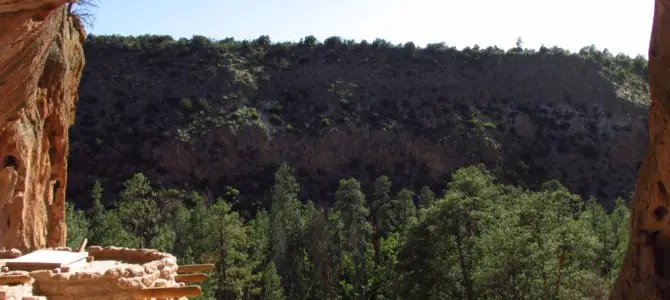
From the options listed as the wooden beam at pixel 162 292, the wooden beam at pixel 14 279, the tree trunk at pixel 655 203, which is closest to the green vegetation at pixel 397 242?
the tree trunk at pixel 655 203

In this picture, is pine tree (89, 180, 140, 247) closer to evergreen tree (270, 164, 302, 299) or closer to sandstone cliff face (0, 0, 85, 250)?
evergreen tree (270, 164, 302, 299)

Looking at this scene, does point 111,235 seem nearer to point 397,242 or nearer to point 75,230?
point 75,230

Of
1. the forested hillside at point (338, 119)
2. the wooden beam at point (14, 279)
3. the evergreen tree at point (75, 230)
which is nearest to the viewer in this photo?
the wooden beam at point (14, 279)

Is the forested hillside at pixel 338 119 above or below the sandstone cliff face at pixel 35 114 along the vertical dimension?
above

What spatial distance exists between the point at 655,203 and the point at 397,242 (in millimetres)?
25404

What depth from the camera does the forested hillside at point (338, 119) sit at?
61.2 m

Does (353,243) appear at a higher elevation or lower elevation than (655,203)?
lower

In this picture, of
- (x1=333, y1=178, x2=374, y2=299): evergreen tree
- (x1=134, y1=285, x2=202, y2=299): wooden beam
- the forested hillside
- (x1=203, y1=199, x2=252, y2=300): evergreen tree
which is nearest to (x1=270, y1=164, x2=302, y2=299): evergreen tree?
(x1=333, y1=178, x2=374, y2=299): evergreen tree

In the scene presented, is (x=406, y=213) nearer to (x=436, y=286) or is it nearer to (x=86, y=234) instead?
(x=436, y=286)

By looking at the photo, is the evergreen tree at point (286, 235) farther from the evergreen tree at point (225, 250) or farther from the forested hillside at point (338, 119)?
the forested hillside at point (338, 119)

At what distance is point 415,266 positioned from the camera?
27469 millimetres

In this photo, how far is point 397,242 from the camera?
37500 millimetres

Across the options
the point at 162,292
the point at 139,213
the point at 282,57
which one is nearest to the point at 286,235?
the point at 139,213

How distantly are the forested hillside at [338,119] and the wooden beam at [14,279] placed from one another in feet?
147
